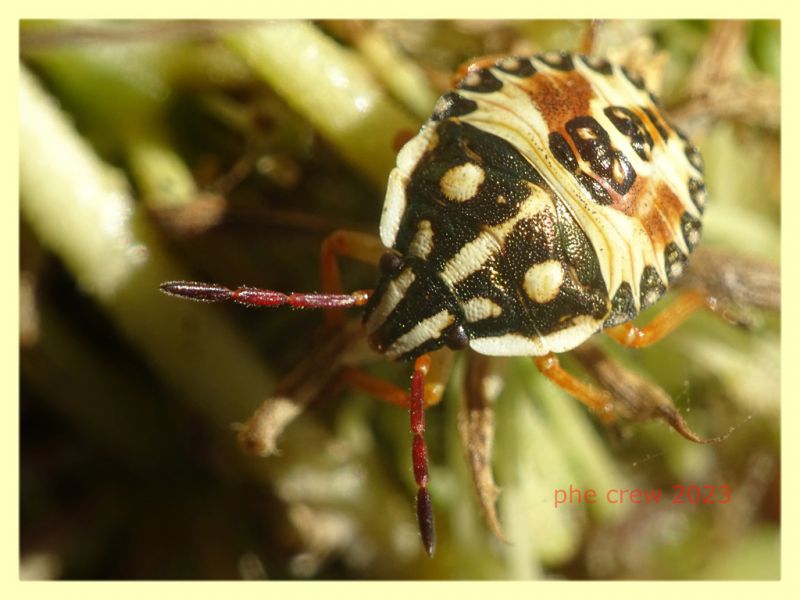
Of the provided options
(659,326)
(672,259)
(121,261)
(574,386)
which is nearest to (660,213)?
(672,259)

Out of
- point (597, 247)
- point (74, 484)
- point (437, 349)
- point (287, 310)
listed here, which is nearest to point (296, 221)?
point (287, 310)

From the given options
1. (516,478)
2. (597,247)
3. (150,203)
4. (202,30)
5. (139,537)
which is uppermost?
(202,30)

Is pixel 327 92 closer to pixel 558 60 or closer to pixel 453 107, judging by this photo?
pixel 453 107

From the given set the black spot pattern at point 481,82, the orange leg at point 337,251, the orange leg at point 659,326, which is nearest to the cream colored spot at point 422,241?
the orange leg at point 337,251

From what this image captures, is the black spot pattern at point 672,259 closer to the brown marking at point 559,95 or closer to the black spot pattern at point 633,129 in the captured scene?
the black spot pattern at point 633,129

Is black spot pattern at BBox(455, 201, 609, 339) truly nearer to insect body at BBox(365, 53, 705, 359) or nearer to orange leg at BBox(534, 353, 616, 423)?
insect body at BBox(365, 53, 705, 359)

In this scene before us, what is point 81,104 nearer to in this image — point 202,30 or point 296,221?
point 202,30
